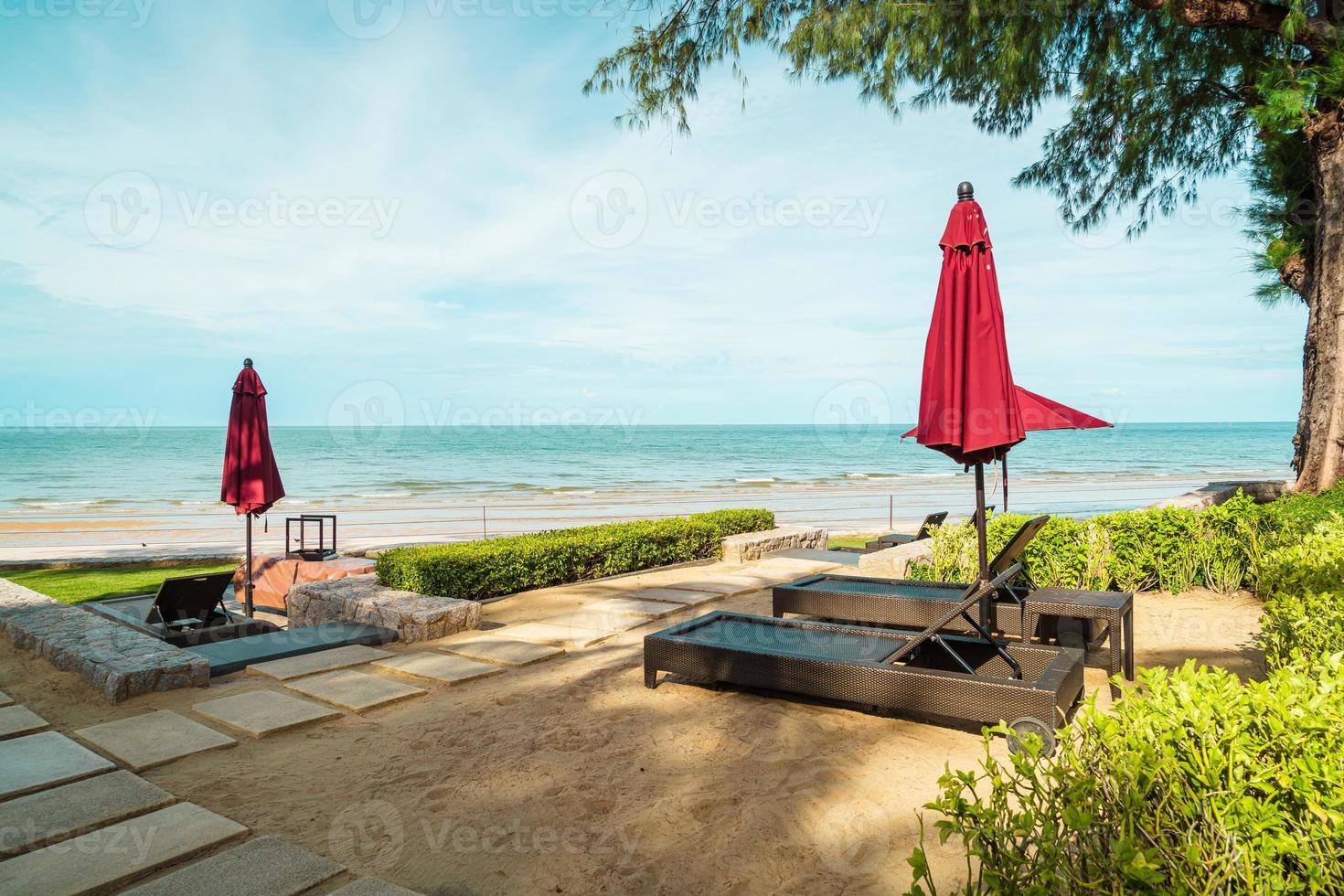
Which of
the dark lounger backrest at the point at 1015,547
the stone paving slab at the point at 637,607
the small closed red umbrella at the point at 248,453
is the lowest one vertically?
the stone paving slab at the point at 637,607

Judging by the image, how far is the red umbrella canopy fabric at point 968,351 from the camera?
3771 millimetres

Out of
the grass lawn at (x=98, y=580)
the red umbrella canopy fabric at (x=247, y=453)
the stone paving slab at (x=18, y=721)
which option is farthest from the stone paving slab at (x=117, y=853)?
the grass lawn at (x=98, y=580)

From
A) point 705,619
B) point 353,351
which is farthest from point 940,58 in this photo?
point 353,351

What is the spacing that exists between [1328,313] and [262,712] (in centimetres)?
1134

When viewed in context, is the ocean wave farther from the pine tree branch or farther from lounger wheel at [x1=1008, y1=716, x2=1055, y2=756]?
the pine tree branch

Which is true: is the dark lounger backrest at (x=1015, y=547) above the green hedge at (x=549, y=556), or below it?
above

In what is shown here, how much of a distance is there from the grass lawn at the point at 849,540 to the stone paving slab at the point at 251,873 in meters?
10.0

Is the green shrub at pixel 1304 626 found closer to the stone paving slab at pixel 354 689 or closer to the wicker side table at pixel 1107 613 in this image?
the wicker side table at pixel 1107 613

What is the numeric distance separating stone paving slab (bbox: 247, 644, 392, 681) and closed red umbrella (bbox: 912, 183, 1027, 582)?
13.4ft

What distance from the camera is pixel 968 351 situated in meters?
3.84

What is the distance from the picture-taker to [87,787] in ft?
9.69

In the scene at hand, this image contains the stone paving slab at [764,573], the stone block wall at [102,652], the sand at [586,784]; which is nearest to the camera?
the sand at [586,784]

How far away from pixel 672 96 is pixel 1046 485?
102ft

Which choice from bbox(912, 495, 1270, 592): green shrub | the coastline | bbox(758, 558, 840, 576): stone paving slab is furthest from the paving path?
the coastline
